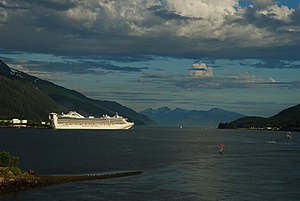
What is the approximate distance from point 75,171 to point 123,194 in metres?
24.0

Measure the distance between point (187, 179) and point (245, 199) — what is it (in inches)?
659

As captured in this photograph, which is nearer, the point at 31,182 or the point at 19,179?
the point at 19,179

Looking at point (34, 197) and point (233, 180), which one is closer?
point (34, 197)

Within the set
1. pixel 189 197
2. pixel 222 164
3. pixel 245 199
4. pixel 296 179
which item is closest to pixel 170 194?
pixel 189 197

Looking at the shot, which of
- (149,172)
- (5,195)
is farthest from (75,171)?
(5,195)

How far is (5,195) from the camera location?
2046 inches

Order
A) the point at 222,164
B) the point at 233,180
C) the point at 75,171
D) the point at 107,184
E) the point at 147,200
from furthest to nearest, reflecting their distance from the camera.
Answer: the point at 222,164 → the point at 75,171 → the point at 233,180 → the point at 107,184 → the point at 147,200

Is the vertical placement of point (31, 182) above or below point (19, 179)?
below

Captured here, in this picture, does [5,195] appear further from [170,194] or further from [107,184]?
[170,194]

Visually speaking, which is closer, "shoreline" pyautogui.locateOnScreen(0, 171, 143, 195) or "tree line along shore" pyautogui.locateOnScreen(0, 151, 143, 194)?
"shoreline" pyautogui.locateOnScreen(0, 171, 143, 195)

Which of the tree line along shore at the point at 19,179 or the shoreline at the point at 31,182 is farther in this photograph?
the tree line along shore at the point at 19,179

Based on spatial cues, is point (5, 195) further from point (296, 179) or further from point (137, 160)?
point (137, 160)

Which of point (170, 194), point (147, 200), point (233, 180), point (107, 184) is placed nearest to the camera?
Answer: point (147, 200)

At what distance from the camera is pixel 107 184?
61.7 meters
